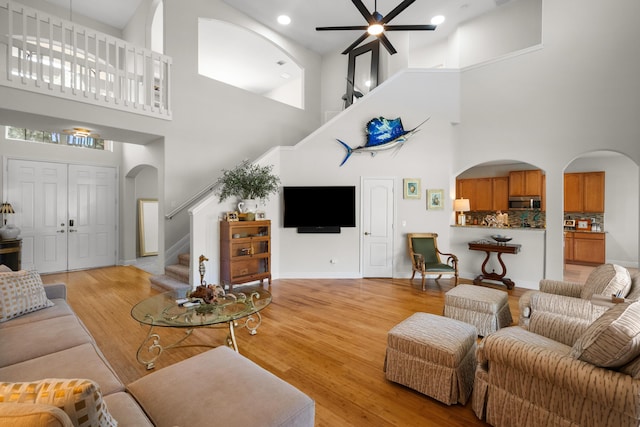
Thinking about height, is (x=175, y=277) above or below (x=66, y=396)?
below

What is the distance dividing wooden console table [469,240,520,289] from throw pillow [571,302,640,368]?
3.69 meters

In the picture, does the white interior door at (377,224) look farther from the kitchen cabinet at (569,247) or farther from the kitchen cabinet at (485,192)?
the kitchen cabinet at (569,247)

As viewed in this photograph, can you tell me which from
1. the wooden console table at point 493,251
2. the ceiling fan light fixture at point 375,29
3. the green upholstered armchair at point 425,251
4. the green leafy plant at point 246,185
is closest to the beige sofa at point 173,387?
the green leafy plant at point 246,185

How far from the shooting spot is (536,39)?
20.1 feet

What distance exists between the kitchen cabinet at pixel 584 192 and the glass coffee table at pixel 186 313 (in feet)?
26.1

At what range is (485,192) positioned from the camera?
7.93m

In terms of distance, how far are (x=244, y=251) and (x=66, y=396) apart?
13.6 feet

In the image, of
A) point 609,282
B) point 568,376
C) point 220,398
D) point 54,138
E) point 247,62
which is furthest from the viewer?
point 247,62

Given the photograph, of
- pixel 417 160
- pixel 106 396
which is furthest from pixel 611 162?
pixel 106 396

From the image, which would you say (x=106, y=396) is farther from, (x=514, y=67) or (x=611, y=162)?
(x=611, y=162)

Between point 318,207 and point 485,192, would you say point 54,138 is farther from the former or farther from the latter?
point 485,192

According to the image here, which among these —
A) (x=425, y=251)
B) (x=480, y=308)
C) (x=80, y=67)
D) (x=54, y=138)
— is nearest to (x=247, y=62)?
(x=80, y=67)

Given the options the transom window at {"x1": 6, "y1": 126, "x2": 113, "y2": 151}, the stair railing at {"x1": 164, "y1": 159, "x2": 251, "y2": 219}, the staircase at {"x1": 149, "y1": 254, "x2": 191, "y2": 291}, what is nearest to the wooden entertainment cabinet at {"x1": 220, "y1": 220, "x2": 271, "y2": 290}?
the staircase at {"x1": 149, "y1": 254, "x2": 191, "y2": 291}

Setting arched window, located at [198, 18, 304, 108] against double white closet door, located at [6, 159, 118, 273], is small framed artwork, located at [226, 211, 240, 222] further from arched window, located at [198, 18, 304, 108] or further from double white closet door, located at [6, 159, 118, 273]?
arched window, located at [198, 18, 304, 108]
